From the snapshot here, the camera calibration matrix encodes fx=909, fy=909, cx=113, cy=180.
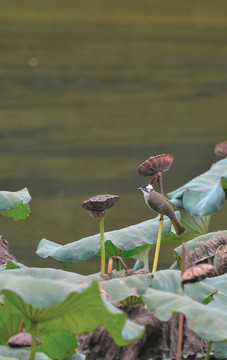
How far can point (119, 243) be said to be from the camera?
3.60 ft

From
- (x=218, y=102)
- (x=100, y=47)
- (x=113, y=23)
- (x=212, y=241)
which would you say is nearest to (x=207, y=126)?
(x=218, y=102)

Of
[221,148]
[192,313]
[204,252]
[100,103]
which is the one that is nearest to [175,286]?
[192,313]

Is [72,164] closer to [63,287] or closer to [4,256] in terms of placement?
[4,256]

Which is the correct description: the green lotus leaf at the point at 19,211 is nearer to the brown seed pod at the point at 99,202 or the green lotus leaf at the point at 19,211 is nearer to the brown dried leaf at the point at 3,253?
the brown dried leaf at the point at 3,253

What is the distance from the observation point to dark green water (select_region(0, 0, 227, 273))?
3.28 meters

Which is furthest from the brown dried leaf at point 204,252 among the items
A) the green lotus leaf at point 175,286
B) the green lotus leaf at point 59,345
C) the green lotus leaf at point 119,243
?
the green lotus leaf at point 59,345

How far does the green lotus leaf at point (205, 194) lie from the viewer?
56.2 inches

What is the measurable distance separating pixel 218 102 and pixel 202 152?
3.77 feet

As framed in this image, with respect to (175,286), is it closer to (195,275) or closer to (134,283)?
(134,283)

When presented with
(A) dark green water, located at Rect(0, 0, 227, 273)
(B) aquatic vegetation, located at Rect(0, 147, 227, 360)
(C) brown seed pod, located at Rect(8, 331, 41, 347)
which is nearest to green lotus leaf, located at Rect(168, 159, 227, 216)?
(B) aquatic vegetation, located at Rect(0, 147, 227, 360)

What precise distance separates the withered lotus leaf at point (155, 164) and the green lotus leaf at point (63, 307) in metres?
0.21

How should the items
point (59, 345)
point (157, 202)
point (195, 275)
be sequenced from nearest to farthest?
point (195, 275)
point (59, 345)
point (157, 202)

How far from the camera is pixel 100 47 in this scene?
6.62 metres

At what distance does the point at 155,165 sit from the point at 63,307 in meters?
0.25
